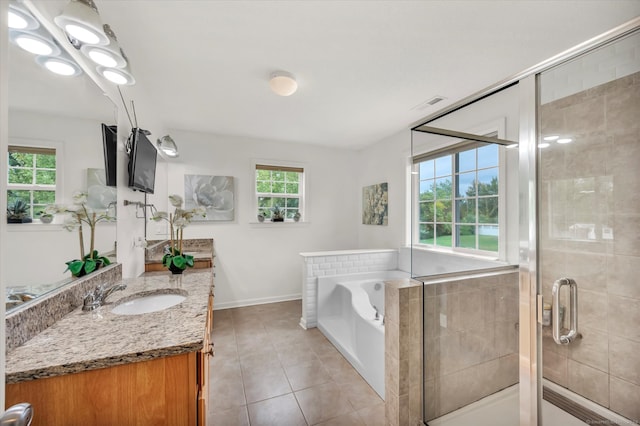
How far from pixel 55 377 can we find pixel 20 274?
446 mm

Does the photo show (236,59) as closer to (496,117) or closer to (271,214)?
(496,117)

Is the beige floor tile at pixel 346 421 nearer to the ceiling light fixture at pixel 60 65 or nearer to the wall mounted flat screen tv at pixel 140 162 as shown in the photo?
the wall mounted flat screen tv at pixel 140 162

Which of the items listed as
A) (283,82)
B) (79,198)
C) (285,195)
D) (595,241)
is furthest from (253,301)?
(595,241)

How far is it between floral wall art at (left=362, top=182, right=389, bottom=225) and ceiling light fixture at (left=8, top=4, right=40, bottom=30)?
11.6ft

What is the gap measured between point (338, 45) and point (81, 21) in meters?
1.37

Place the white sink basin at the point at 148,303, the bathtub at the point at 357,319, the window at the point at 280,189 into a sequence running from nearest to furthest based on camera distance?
the white sink basin at the point at 148,303
the bathtub at the point at 357,319
the window at the point at 280,189

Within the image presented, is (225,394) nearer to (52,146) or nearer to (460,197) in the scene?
(52,146)

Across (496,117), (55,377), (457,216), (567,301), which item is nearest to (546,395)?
(567,301)

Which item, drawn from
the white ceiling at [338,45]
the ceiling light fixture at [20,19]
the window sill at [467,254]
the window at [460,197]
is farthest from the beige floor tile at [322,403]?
the white ceiling at [338,45]

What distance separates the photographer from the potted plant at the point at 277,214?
13.0 ft

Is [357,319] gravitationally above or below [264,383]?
above

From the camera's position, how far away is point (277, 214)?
3973 millimetres

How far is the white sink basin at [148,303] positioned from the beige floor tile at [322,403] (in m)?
1.13

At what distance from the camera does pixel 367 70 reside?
2072mm
